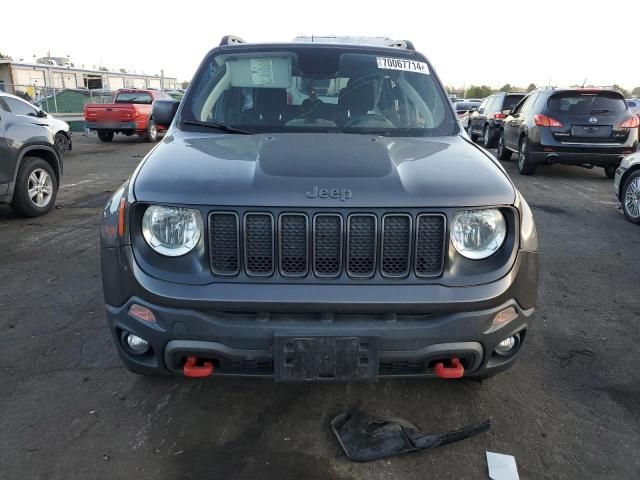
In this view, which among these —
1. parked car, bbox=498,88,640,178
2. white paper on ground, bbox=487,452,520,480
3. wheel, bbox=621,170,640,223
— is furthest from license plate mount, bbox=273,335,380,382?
parked car, bbox=498,88,640,178

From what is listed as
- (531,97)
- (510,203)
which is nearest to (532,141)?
(531,97)

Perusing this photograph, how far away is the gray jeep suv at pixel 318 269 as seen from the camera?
2.15 metres

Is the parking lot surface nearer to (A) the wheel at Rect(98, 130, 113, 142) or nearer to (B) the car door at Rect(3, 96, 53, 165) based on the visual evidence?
(B) the car door at Rect(3, 96, 53, 165)

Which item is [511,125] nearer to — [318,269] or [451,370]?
[451,370]

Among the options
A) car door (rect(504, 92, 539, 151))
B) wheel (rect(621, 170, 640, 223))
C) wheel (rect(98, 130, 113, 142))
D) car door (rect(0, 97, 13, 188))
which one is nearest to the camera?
car door (rect(0, 97, 13, 188))

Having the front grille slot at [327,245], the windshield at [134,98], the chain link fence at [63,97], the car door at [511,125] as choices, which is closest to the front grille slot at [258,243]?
the front grille slot at [327,245]

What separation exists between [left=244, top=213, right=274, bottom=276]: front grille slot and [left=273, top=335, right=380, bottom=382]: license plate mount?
31cm

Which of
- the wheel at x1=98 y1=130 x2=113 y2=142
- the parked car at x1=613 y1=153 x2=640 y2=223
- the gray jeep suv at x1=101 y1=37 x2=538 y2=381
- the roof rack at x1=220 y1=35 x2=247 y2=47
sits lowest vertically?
the wheel at x1=98 y1=130 x2=113 y2=142

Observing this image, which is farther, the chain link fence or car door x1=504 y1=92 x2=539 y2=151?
the chain link fence

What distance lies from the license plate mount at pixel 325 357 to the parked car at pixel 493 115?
14244 millimetres

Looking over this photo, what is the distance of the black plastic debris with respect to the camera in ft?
8.13

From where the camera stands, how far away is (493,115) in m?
16.0

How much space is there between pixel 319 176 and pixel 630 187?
661cm

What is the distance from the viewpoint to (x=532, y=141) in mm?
10414
